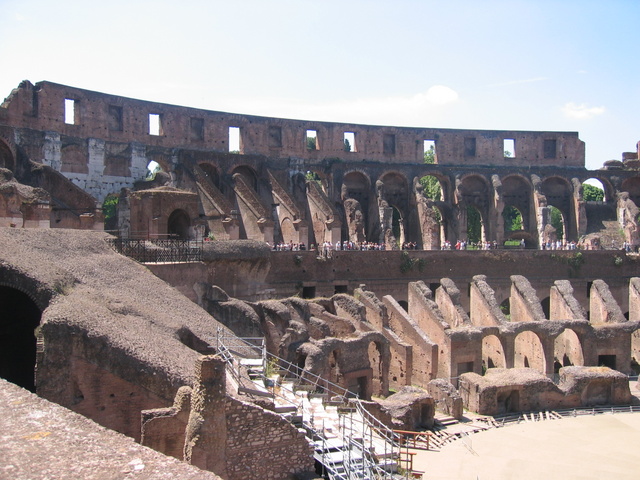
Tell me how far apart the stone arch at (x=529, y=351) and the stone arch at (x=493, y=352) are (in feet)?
3.22

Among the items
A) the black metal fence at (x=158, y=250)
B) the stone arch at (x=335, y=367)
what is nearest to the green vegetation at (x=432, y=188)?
the stone arch at (x=335, y=367)

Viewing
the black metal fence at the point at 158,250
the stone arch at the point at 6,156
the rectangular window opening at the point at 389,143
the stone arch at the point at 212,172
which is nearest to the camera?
the black metal fence at the point at 158,250

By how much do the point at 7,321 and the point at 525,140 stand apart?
33997mm

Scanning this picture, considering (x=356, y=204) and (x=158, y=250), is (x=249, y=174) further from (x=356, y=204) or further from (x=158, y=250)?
(x=158, y=250)

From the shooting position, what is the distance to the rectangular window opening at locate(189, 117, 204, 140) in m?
34.8

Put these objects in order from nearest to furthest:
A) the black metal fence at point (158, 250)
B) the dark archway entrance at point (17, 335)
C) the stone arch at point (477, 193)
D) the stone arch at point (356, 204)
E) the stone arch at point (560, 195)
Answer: the dark archway entrance at point (17, 335)
the black metal fence at point (158, 250)
the stone arch at point (356, 204)
the stone arch at point (477, 193)
the stone arch at point (560, 195)

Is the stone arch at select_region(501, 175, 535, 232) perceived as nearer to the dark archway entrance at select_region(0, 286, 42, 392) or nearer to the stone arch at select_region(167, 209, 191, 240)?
the stone arch at select_region(167, 209, 191, 240)

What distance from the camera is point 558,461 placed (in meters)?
20.0

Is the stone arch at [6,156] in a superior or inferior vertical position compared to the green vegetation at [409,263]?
superior

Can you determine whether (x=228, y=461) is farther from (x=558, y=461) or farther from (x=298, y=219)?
(x=298, y=219)

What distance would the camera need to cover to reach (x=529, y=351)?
29469mm

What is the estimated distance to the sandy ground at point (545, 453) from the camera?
62.1ft

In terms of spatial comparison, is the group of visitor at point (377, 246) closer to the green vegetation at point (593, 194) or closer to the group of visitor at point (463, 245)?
the group of visitor at point (463, 245)

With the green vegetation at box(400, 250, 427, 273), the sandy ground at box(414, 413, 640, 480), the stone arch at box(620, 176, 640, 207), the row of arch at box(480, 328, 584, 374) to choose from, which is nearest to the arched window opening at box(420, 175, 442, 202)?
the stone arch at box(620, 176, 640, 207)
